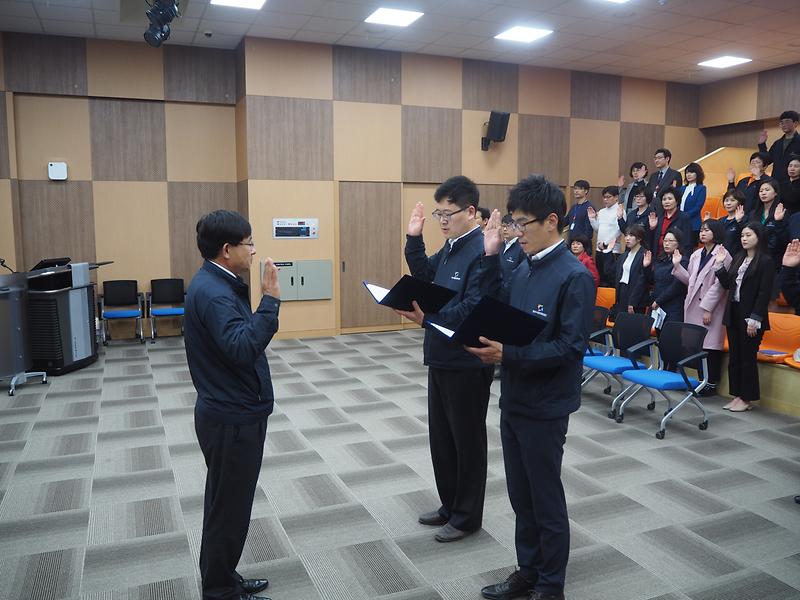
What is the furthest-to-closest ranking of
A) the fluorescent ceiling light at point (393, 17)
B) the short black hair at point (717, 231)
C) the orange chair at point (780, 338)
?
1. the fluorescent ceiling light at point (393, 17)
2. the short black hair at point (717, 231)
3. the orange chair at point (780, 338)

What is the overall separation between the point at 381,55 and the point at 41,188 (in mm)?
5005

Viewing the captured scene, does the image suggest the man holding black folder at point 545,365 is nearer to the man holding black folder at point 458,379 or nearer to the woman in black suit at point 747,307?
the man holding black folder at point 458,379

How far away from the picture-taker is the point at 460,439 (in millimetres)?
3084

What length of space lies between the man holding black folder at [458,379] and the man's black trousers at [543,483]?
0.47 metres

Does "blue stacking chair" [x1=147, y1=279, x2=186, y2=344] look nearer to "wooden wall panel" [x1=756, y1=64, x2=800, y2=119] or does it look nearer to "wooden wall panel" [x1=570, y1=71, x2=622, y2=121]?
"wooden wall panel" [x1=570, y1=71, x2=622, y2=121]

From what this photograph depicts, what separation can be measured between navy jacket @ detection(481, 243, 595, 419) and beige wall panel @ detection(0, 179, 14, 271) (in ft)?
25.6

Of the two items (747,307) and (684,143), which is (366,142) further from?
(684,143)

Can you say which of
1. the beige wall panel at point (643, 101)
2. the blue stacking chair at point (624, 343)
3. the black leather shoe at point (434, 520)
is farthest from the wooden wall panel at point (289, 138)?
the black leather shoe at point (434, 520)

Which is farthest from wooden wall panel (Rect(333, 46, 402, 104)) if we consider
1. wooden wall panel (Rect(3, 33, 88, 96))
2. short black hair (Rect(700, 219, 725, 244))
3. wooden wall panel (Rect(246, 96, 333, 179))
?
short black hair (Rect(700, 219, 725, 244))

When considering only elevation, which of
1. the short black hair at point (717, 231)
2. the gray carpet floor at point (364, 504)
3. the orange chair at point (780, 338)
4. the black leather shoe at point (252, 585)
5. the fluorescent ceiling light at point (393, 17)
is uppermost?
the fluorescent ceiling light at point (393, 17)

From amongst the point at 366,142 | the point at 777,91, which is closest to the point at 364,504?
the point at 366,142

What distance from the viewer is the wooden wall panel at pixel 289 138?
8602 mm

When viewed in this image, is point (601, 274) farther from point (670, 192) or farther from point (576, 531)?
point (576, 531)

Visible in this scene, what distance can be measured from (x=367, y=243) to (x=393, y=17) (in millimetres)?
3129
